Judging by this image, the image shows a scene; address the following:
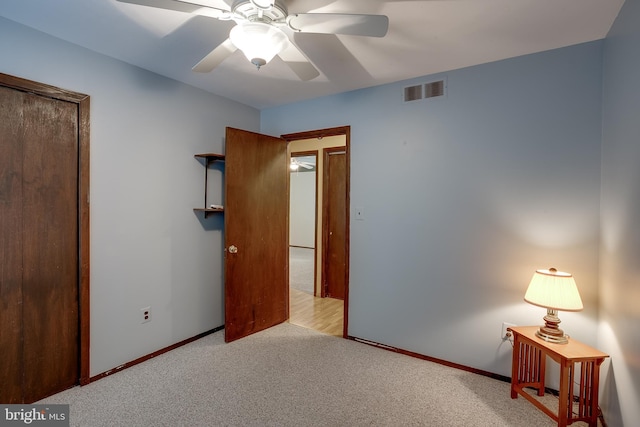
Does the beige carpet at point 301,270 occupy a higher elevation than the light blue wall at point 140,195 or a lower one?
lower

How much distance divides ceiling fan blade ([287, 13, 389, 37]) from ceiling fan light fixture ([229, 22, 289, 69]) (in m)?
0.09

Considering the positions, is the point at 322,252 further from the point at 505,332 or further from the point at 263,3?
the point at 263,3

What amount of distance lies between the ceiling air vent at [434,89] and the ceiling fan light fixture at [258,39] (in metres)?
1.57

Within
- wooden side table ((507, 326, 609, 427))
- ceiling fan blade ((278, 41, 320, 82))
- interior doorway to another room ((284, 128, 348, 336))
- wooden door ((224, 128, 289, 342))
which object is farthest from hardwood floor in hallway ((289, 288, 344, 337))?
ceiling fan blade ((278, 41, 320, 82))

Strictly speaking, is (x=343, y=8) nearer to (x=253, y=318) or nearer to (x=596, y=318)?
(x=596, y=318)

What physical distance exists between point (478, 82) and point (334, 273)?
2977mm

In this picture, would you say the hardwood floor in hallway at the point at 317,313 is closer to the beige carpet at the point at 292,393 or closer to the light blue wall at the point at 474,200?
the light blue wall at the point at 474,200

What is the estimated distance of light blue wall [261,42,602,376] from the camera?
82.7 inches

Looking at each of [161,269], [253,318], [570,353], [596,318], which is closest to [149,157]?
[161,269]

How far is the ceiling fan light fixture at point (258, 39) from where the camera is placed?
1.44 metres

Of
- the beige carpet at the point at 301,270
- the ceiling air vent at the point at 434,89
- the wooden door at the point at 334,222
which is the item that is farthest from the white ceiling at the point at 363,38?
the beige carpet at the point at 301,270

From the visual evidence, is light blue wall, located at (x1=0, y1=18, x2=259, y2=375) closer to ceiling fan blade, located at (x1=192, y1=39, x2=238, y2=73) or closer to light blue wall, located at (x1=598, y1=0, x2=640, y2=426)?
ceiling fan blade, located at (x1=192, y1=39, x2=238, y2=73)

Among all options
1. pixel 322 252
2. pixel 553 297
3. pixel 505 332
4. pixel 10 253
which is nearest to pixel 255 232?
pixel 322 252

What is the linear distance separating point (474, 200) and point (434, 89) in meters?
0.99
